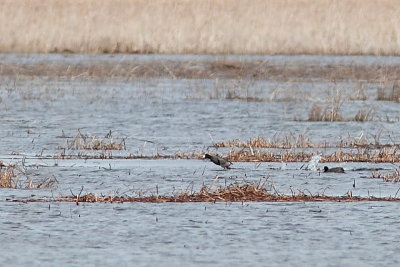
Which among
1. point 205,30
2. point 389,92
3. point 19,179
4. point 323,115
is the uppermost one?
point 205,30

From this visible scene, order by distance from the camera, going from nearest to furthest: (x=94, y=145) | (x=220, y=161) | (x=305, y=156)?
1. (x=220, y=161)
2. (x=305, y=156)
3. (x=94, y=145)

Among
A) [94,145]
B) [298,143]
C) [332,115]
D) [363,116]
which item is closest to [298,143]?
[298,143]

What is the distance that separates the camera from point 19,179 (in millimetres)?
11891

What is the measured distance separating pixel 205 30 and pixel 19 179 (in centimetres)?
1942

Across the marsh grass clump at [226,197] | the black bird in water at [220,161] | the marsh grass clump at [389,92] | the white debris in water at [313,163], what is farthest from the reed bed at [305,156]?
the marsh grass clump at [389,92]

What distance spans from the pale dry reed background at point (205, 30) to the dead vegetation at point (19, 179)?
18.3 metres

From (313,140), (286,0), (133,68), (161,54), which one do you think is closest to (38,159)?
(313,140)

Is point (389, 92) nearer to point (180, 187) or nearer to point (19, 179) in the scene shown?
point (180, 187)

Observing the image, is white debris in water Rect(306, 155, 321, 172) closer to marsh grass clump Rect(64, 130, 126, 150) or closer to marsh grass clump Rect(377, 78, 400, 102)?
marsh grass clump Rect(64, 130, 126, 150)

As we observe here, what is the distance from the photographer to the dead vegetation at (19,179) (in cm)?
1123

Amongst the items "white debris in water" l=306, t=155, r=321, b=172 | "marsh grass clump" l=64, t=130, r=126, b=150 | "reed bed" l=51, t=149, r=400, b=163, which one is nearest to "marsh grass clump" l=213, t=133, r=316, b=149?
"reed bed" l=51, t=149, r=400, b=163

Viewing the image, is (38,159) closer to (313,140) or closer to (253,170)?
(253,170)

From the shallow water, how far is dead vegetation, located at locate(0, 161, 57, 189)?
13cm

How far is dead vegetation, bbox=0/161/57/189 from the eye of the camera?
11227 millimetres
